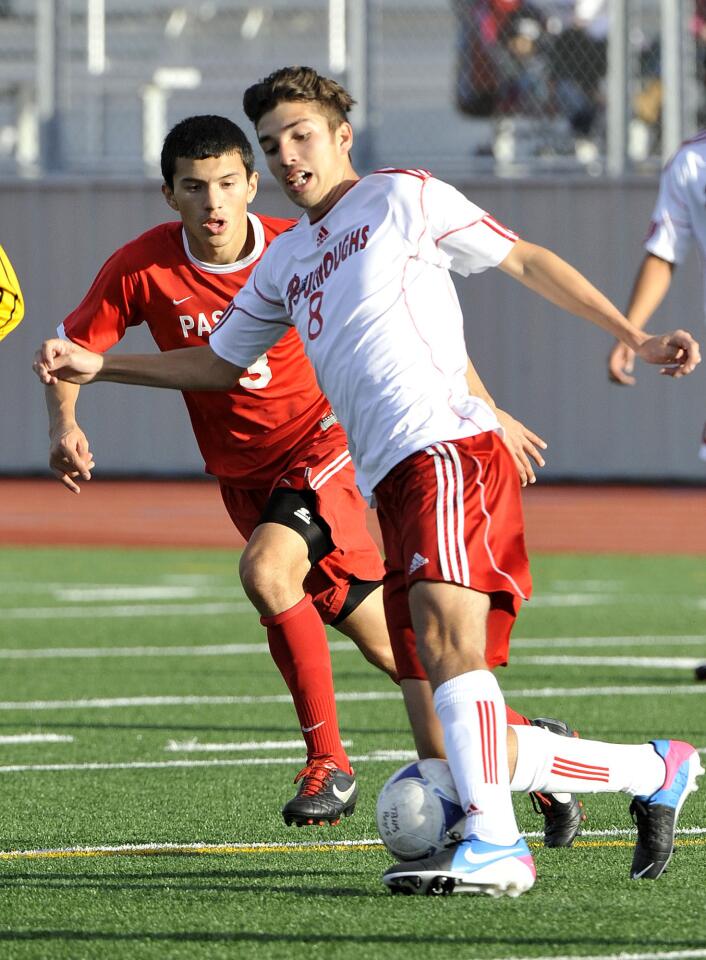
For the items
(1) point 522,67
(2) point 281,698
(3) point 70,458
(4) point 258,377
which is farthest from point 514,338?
(3) point 70,458

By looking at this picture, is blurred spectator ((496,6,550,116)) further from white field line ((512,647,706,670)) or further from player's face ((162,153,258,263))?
player's face ((162,153,258,263))

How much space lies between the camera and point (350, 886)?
4.31m

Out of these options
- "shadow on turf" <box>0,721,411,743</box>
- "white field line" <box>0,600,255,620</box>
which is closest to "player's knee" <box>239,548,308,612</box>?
"shadow on turf" <box>0,721,411,743</box>

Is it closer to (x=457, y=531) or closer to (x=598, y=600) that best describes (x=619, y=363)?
(x=457, y=531)

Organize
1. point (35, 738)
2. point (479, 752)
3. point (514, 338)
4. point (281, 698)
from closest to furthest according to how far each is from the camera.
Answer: point (479, 752)
point (35, 738)
point (281, 698)
point (514, 338)

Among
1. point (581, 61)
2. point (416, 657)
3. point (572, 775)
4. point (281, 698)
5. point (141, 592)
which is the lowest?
point (141, 592)

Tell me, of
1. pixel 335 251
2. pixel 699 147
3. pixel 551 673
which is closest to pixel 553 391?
pixel 551 673

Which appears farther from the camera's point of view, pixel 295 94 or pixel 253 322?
pixel 253 322

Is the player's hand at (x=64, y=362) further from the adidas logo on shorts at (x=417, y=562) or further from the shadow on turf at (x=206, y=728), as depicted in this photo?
the shadow on turf at (x=206, y=728)

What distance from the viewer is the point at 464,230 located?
4332 mm

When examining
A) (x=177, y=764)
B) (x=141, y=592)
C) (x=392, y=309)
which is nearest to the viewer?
(x=392, y=309)

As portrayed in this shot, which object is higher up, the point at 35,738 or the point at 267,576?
the point at 267,576

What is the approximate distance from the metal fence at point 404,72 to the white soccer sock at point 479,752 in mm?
14969

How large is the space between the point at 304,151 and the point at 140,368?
2.42 feet
